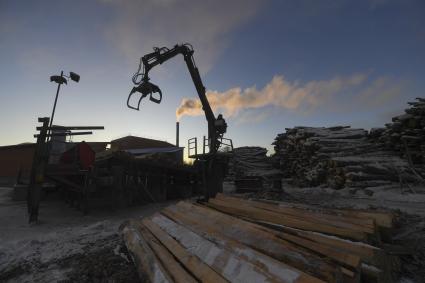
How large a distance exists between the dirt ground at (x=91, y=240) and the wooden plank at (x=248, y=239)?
1334mm

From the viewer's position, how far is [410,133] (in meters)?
11.3

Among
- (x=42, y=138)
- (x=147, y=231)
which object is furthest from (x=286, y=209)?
(x=42, y=138)

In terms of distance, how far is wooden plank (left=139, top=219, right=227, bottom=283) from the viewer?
2.99 m

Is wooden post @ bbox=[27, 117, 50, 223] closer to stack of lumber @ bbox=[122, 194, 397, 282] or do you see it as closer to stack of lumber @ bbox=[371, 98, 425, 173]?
stack of lumber @ bbox=[122, 194, 397, 282]

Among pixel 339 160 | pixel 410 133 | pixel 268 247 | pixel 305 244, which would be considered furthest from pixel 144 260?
pixel 410 133

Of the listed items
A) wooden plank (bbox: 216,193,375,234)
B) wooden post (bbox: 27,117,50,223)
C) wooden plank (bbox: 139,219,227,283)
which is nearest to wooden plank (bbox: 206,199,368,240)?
wooden plank (bbox: 216,193,375,234)

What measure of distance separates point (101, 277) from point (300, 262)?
3.19m

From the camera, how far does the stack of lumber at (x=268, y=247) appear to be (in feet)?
8.66

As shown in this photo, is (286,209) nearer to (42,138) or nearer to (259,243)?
(259,243)

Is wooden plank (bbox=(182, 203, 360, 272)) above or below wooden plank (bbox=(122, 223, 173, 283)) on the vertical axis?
above

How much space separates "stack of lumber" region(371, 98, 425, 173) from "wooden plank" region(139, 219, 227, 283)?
10605 mm

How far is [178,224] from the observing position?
5.41 meters

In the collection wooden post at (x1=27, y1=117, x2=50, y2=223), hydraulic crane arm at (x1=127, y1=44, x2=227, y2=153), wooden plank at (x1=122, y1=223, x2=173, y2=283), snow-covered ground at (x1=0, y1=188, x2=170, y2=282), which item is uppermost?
hydraulic crane arm at (x1=127, y1=44, x2=227, y2=153)

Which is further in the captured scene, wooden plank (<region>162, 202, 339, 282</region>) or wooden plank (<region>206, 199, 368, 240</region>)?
wooden plank (<region>206, 199, 368, 240</region>)
